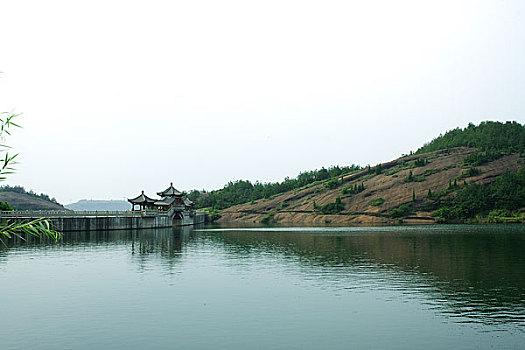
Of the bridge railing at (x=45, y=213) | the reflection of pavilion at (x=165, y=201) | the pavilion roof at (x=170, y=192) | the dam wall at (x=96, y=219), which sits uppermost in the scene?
the pavilion roof at (x=170, y=192)

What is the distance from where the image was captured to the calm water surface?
880 inches

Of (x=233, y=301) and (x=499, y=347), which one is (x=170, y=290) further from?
(x=499, y=347)

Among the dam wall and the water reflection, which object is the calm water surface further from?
the dam wall

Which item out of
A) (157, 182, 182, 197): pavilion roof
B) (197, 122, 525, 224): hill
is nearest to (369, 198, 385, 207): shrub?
(197, 122, 525, 224): hill

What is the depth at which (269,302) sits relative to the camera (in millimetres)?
30109

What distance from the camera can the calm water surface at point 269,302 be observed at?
22.4 meters

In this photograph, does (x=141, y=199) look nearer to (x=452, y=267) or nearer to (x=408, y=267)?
(x=408, y=267)

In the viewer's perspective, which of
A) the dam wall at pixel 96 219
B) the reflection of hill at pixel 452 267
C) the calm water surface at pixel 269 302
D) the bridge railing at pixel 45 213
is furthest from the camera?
the dam wall at pixel 96 219

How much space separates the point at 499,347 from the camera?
2033 centimetres

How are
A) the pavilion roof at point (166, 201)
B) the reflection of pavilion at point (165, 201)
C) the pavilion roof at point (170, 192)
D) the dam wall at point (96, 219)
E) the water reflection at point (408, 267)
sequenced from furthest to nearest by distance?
the pavilion roof at point (170, 192), the pavilion roof at point (166, 201), the reflection of pavilion at point (165, 201), the dam wall at point (96, 219), the water reflection at point (408, 267)

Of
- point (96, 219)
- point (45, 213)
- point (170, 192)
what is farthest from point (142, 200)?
point (45, 213)

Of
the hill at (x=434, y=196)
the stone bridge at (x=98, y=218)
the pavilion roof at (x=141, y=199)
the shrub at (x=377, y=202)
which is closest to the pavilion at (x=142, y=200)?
the pavilion roof at (x=141, y=199)

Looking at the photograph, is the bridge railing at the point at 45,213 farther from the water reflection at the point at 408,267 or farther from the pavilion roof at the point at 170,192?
the water reflection at the point at 408,267

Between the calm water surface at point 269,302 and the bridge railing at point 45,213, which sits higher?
the bridge railing at point 45,213
